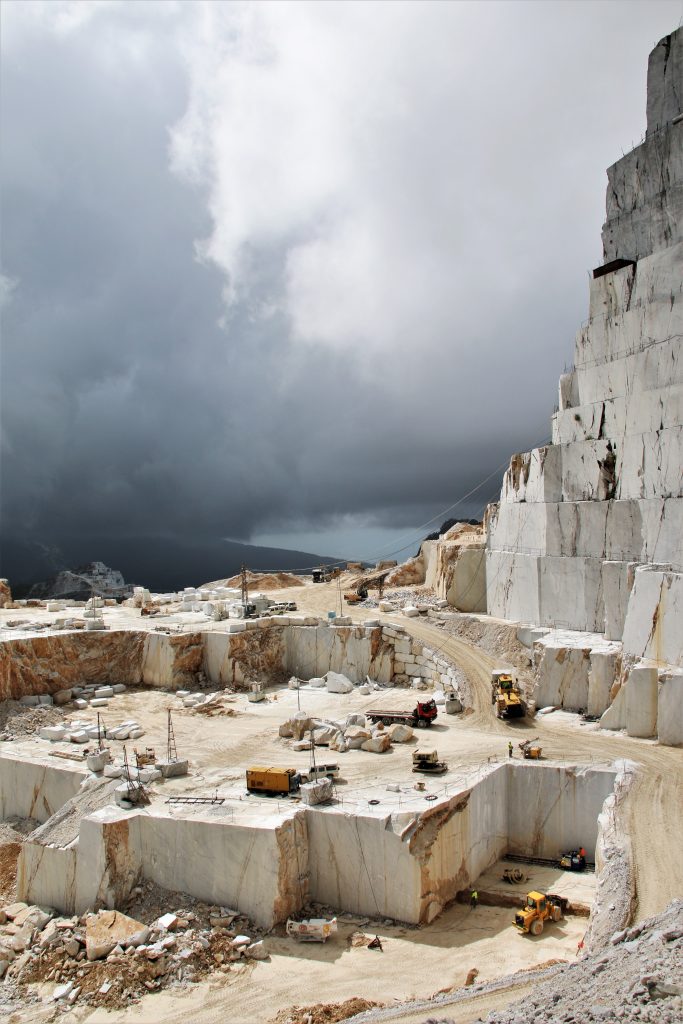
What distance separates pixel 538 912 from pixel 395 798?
4.38m

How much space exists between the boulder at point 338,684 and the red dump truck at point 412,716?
4671mm

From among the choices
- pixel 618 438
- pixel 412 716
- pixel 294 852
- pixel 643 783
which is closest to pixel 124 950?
pixel 294 852

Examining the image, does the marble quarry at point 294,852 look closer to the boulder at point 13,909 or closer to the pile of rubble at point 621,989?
the boulder at point 13,909

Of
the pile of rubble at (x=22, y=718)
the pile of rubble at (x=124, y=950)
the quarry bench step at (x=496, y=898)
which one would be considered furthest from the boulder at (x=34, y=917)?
the quarry bench step at (x=496, y=898)

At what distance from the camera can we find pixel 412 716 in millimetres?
26828

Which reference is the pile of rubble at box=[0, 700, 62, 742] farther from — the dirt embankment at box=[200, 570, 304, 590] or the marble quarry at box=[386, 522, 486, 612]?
the dirt embankment at box=[200, 570, 304, 590]

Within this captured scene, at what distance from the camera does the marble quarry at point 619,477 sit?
85.1ft

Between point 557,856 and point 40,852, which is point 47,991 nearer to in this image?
point 40,852

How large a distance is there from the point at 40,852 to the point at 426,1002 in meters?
11.7

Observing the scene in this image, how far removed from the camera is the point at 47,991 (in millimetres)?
16547

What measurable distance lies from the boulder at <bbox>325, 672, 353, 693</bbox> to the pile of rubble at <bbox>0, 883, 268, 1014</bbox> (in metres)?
14.2

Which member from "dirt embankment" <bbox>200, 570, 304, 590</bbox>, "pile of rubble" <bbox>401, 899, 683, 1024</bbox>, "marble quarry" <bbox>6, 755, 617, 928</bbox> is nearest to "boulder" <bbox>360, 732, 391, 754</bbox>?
"marble quarry" <bbox>6, 755, 617, 928</bbox>

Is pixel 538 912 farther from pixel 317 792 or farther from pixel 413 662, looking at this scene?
pixel 413 662

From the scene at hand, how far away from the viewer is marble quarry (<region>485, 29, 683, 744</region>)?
26.0 meters
